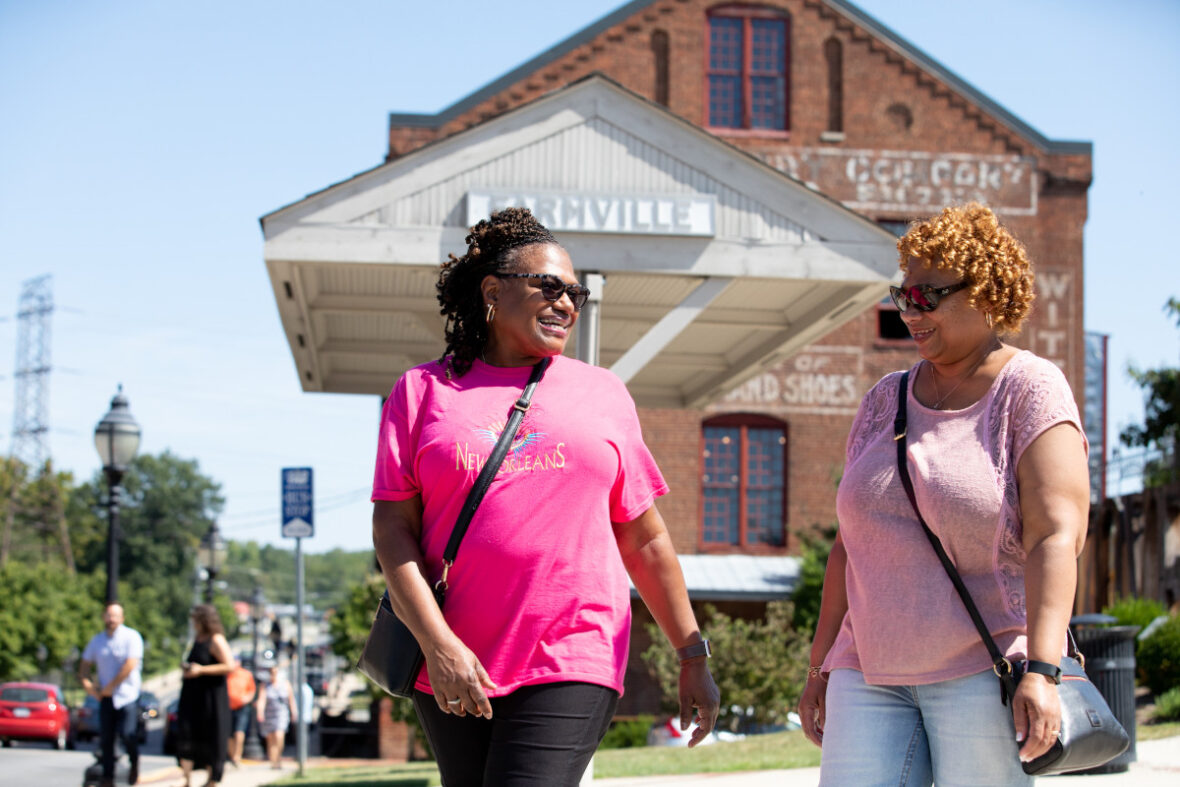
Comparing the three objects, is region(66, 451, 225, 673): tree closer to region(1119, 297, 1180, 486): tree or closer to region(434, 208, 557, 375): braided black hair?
region(1119, 297, 1180, 486): tree

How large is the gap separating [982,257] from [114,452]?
12.3m

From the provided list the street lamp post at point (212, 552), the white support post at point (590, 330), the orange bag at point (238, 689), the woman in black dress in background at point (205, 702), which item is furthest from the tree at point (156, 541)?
the white support post at point (590, 330)

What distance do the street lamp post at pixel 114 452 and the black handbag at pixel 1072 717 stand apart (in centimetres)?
1218

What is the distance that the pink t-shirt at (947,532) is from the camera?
3377 mm

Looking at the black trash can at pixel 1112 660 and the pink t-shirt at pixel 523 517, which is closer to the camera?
the pink t-shirt at pixel 523 517

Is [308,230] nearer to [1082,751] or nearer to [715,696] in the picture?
[715,696]

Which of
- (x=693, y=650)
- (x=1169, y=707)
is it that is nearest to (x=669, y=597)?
(x=693, y=650)

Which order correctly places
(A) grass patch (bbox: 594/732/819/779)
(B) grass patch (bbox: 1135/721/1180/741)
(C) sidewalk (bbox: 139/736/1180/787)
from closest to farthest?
(C) sidewalk (bbox: 139/736/1180/787)
(A) grass patch (bbox: 594/732/819/779)
(B) grass patch (bbox: 1135/721/1180/741)

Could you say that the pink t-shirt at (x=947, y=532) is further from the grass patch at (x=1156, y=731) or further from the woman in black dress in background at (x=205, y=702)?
the woman in black dress in background at (x=205, y=702)

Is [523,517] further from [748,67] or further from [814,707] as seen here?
[748,67]

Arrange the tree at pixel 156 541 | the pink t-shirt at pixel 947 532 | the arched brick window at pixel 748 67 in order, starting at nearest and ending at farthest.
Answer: the pink t-shirt at pixel 947 532 → the arched brick window at pixel 748 67 → the tree at pixel 156 541

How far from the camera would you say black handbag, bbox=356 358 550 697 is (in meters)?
3.47

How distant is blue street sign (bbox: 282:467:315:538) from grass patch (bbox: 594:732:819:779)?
13.0 feet

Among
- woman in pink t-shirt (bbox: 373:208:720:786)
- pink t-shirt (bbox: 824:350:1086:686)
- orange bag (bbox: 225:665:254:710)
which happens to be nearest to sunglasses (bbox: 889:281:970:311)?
pink t-shirt (bbox: 824:350:1086:686)
